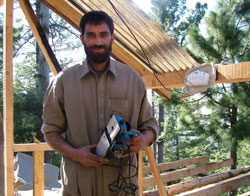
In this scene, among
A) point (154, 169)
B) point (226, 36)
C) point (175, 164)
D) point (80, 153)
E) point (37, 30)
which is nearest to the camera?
point (80, 153)

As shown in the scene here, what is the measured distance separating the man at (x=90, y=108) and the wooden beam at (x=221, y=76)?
69.0 inches

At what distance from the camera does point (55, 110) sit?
64.7 inches

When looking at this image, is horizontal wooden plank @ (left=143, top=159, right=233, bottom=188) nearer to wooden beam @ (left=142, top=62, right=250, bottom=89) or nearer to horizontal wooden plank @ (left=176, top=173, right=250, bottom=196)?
horizontal wooden plank @ (left=176, top=173, right=250, bottom=196)

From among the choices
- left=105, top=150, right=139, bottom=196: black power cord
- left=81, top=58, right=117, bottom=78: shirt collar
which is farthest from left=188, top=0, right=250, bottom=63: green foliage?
left=105, top=150, right=139, bottom=196: black power cord

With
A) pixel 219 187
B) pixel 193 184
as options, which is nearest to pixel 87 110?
pixel 219 187

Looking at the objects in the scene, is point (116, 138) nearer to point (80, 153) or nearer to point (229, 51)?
point (80, 153)

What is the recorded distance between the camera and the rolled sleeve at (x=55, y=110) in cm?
164

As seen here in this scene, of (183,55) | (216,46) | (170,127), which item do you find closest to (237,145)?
(216,46)

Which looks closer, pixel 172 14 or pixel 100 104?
pixel 100 104

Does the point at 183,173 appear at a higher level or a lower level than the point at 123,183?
lower

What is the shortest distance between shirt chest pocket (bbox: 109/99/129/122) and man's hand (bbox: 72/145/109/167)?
250mm

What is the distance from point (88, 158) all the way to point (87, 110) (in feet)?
0.96

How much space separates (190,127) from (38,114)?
18.7ft

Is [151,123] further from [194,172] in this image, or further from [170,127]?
[170,127]
